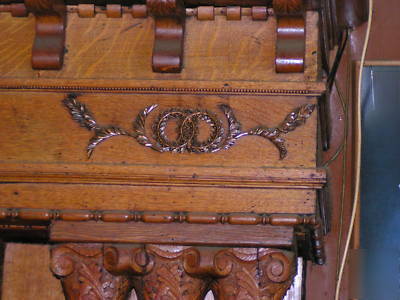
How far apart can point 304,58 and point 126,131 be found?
300mm

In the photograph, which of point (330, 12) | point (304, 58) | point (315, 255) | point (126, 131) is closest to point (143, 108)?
point (126, 131)

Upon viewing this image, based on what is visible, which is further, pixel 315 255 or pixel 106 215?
pixel 315 255

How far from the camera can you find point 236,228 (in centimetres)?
123

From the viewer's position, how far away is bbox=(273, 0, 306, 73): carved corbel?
122 centimetres

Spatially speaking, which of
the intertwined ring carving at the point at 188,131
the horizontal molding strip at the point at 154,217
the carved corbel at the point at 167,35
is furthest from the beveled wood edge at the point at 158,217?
the carved corbel at the point at 167,35

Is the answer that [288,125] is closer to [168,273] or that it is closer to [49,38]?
[168,273]

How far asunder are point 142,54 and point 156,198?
0.77ft

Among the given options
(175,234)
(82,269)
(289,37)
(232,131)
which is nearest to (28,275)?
(82,269)

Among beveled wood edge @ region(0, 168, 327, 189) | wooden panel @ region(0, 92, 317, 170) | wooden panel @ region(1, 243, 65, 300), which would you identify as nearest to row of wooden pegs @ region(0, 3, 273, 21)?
wooden panel @ region(0, 92, 317, 170)

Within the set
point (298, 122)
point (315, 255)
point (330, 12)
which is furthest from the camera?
point (315, 255)

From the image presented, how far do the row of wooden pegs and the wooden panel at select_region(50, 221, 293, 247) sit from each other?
1.09ft

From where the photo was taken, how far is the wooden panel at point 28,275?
1755 millimetres

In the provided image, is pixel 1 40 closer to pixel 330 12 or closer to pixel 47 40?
pixel 47 40

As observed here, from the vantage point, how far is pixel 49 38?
127cm
